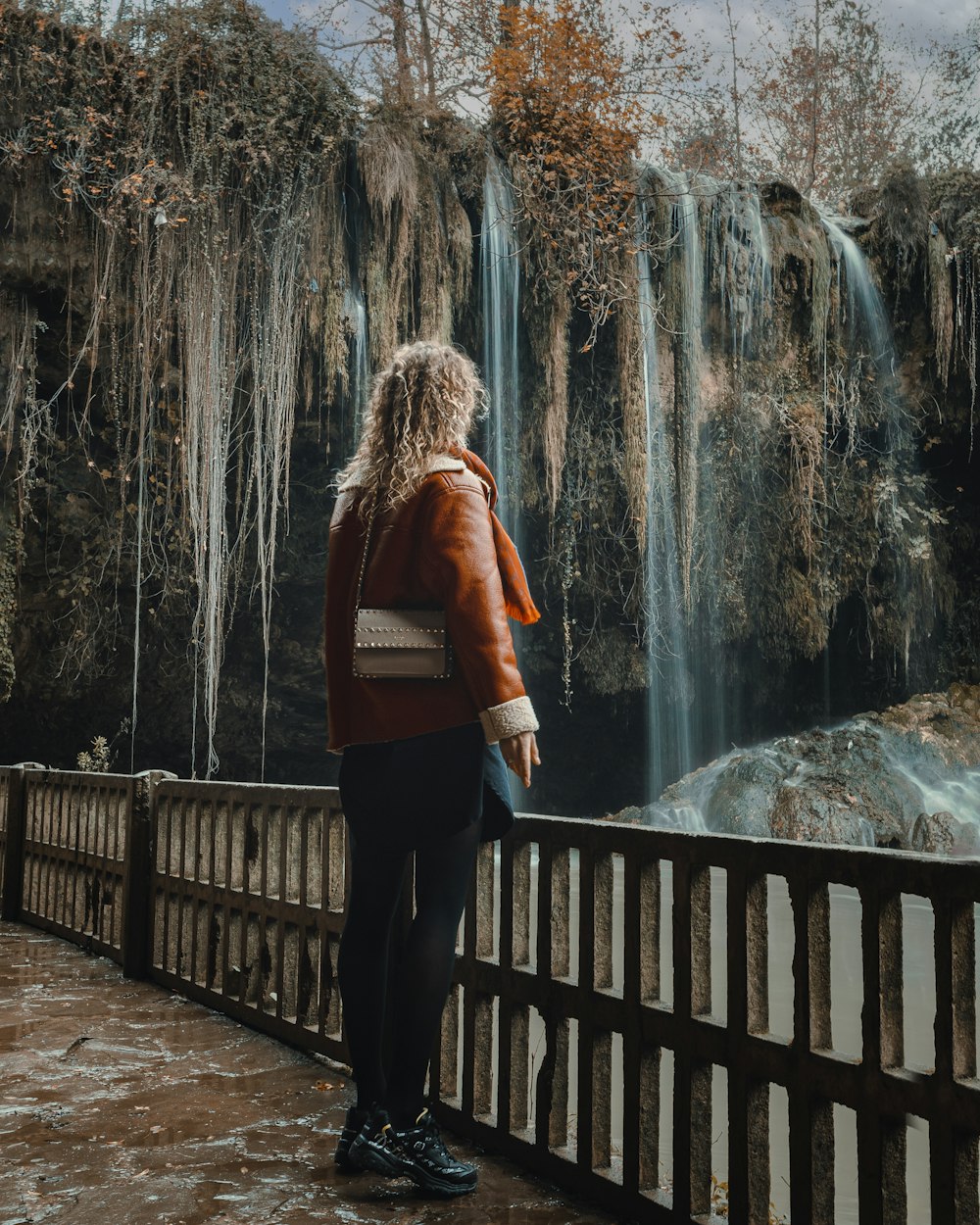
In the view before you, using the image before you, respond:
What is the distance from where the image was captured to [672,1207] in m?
2.03

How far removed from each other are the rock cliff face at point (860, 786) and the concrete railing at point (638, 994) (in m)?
6.82

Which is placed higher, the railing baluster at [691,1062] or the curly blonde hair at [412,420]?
the curly blonde hair at [412,420]

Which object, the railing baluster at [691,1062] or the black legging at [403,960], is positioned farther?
the black legging at [403,960]

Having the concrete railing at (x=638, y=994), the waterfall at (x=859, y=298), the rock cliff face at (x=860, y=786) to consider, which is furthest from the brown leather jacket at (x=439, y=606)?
the waterfall at (x=859, y=298)

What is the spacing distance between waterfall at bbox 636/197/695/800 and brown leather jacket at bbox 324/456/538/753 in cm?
785

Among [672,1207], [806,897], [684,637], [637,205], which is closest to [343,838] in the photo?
[672,1207]

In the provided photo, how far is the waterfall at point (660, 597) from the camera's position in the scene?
10070 mm

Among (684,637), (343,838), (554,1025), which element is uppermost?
(684,637)

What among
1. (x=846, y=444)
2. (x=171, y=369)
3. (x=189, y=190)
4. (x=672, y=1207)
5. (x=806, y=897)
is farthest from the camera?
(x=846, y=444)

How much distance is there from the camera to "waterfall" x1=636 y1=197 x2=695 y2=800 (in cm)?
1007

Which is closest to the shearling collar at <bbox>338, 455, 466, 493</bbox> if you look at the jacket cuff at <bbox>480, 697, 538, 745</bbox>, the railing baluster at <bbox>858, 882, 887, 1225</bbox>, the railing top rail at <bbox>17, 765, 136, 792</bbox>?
the jacket cuff at <bbox>480, 697, 538, 745</bbox>

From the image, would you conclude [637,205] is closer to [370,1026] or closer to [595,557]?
[595,557]

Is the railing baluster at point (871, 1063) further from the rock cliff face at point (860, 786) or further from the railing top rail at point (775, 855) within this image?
the rock cliff face at point (860, 786)

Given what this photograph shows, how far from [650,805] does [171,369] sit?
7.19 meters
